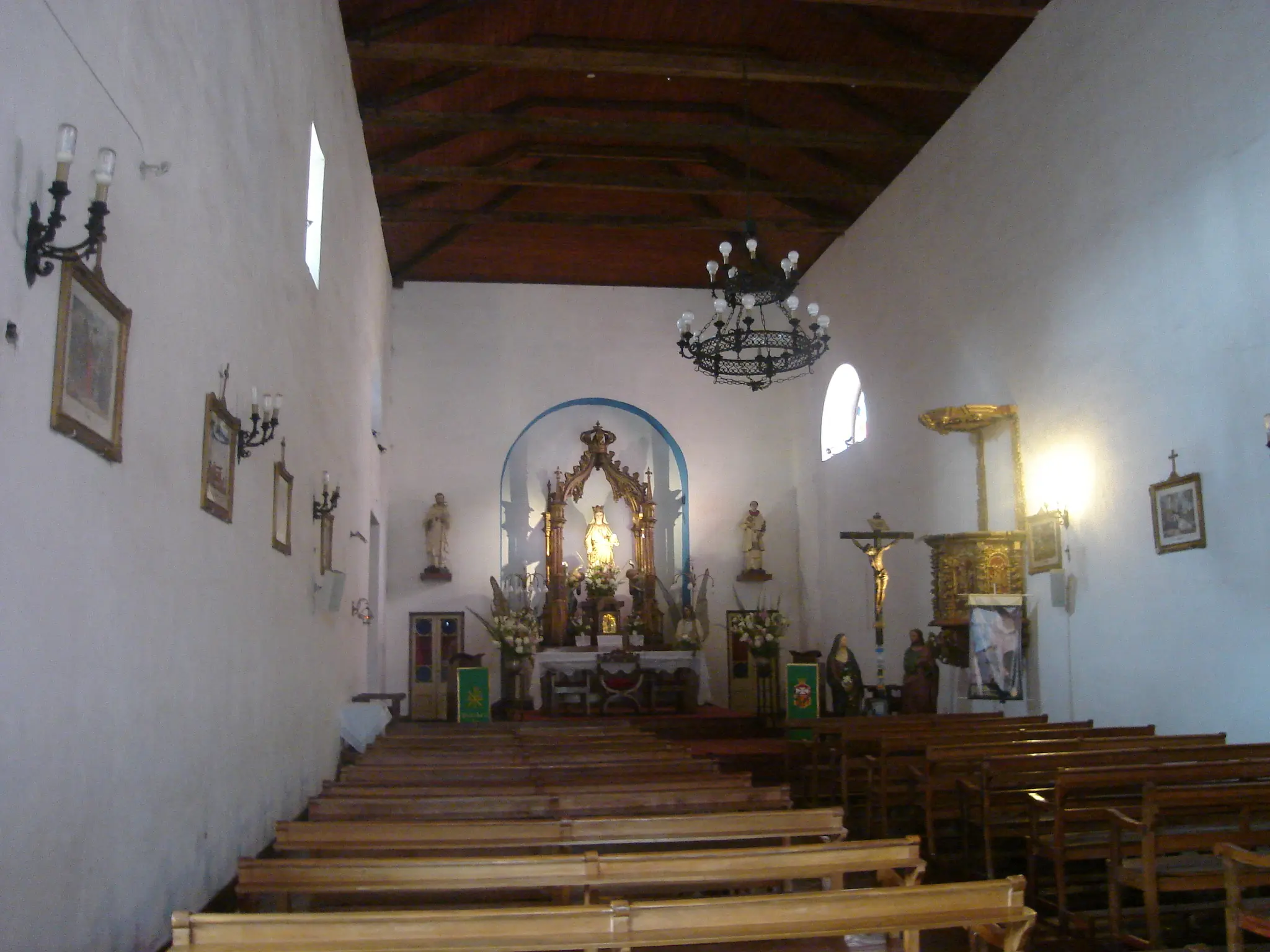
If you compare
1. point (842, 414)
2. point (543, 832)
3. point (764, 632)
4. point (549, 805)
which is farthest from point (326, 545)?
point (842, 414)

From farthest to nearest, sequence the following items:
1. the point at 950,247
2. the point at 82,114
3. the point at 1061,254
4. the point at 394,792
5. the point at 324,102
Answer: the point at 950,247 → the point at 1061,254 → the point at 324,102 → the point at 394,792 → the point at 82,114

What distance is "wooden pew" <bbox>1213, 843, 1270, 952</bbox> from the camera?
11.3ft

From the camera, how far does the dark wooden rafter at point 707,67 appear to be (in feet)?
34.4

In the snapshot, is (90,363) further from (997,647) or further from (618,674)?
(618,674)

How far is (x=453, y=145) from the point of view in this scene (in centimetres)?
1318

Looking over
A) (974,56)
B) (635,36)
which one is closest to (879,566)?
(974,56)

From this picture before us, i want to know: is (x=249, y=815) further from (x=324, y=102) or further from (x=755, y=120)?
(x=755, y=120)

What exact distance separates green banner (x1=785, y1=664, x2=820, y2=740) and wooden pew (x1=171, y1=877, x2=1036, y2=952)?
962cm

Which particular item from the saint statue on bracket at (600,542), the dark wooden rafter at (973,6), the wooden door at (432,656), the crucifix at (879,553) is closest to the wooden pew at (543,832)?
the crucifix at (879,553)

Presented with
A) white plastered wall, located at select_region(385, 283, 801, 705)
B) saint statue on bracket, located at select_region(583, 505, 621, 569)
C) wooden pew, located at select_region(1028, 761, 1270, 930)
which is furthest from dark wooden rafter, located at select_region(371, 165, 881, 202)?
wooden pew, located at select_region(1028, 761, 1270, 930)

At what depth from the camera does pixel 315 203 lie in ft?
27.9

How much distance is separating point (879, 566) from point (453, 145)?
23.5 feet

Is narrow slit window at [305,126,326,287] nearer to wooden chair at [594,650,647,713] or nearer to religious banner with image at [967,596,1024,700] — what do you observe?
religious banner with image at [967,596,1024,700]

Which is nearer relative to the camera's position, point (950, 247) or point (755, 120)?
point (950, 247)
